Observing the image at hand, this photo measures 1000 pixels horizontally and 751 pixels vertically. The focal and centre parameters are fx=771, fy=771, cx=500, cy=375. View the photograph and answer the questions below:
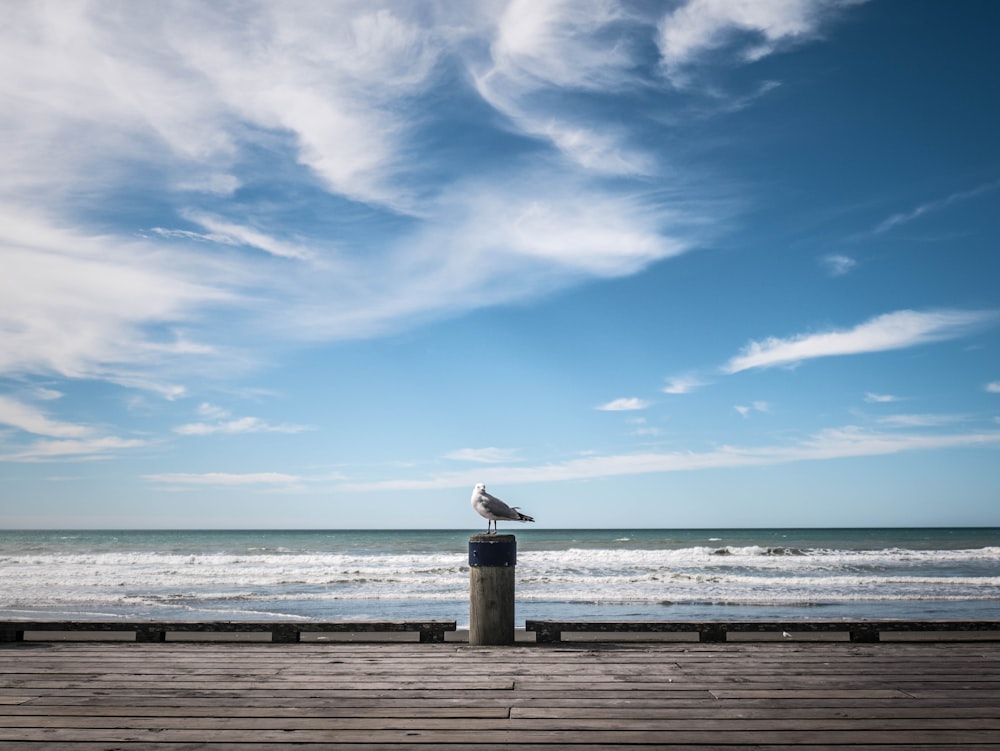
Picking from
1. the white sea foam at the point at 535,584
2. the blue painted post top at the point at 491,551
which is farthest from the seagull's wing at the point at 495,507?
the white sea foam at the point at 535,584

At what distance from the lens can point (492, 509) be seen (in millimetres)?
6727

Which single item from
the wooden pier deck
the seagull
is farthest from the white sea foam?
the wooden pier deck

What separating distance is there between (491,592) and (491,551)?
1.08 ft

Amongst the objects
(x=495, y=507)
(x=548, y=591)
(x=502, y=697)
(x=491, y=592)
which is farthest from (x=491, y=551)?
(x=548, y=591)

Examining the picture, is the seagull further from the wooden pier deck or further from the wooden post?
the wooden pier deck

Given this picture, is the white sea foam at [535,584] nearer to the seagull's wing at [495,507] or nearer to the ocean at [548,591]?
the ocean at [548,591]

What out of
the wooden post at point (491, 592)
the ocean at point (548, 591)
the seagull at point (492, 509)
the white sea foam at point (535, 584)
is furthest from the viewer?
the white sea foam at point (535, 584)

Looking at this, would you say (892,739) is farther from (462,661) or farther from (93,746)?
(93,746)

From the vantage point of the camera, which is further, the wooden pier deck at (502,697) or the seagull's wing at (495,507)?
the seagull's wing at (495,507)

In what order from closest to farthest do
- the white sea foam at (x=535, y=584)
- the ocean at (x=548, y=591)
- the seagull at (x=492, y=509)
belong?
the seagull at (x=492, y=509) < the ocean at (x=548, y=591) < the white sea foam at (x=535, y=584)

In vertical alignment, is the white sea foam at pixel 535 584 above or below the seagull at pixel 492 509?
below

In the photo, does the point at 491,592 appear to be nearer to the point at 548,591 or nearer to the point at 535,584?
the point at 548,591

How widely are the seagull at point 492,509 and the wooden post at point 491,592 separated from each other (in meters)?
0.53

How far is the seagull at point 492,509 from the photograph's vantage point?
6.73 meters
